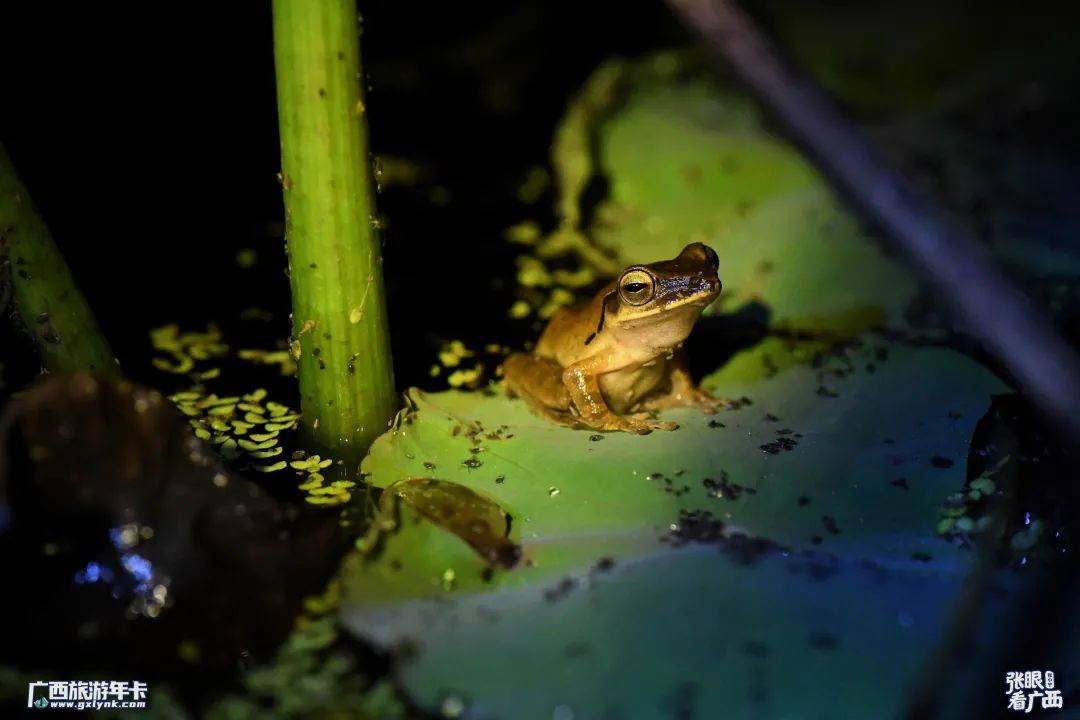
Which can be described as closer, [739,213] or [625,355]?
[625,355]

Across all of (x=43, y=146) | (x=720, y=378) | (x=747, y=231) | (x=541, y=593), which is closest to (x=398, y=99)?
(x=43, y=146)

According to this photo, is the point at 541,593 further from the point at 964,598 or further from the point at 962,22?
the point at 962,22

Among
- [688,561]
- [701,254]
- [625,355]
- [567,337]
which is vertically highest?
[701,254]

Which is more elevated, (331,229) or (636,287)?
(636,287)

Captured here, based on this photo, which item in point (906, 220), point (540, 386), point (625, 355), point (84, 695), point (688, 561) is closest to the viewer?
point (906, 220)

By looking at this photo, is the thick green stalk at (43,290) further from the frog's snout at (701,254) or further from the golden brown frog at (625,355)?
the frog's snout at (701,254)

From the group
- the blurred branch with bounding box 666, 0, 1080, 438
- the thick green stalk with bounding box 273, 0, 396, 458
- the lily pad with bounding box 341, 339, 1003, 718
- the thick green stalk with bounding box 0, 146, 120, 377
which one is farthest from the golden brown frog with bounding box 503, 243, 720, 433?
the thick green stalk with bounding box 0, 146, 120, 377

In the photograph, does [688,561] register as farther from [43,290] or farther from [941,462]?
[43,290]

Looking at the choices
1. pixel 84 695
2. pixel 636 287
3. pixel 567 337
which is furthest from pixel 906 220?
pixel 84 695
